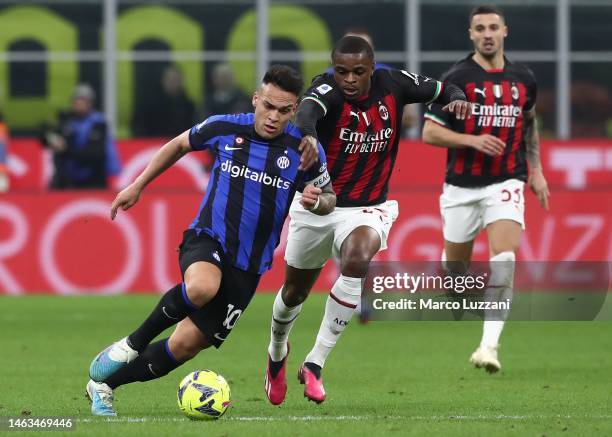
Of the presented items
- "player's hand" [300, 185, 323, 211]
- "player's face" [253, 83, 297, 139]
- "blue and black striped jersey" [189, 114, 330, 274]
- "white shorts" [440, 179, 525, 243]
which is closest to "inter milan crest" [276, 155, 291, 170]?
"blue and black striped jersey" [189, 114, 330, 274]

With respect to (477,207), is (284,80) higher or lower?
higher

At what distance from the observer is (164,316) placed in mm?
7203

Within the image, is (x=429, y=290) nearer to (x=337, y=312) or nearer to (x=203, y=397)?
(x=337, y=312)

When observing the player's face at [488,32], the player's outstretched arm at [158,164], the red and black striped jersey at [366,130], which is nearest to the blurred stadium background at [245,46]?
the player's face at [488,32]

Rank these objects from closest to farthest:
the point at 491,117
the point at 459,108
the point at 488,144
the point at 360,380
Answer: the point at 459,108
the point at 360,380
the point at 488,144
the point at 491,117

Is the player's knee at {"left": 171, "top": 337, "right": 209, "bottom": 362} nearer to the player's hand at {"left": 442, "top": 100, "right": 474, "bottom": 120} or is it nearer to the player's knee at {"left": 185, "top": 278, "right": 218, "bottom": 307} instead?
the player's knee at {"left": 185, "top": 278, "right": 218, "bottom": 307}

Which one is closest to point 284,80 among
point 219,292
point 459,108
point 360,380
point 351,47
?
point 351,47

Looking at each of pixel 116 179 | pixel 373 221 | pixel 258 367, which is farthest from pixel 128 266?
pixel 373 221

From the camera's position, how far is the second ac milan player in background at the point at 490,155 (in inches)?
398

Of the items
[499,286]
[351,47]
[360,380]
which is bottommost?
[360,380]

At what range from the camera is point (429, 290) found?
356 inches

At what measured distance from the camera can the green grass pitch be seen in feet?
23.4

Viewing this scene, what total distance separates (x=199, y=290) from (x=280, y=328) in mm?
1439

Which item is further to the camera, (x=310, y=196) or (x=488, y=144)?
(x=488, y=144)
